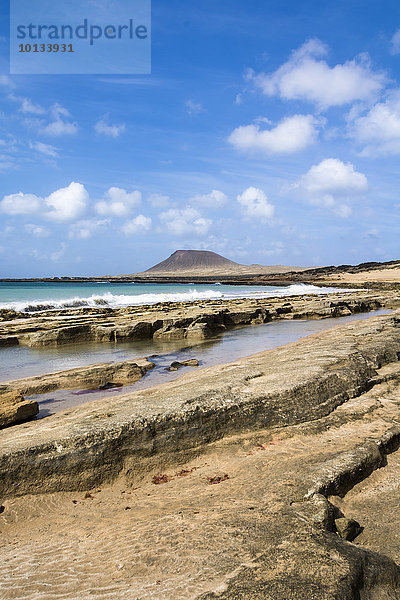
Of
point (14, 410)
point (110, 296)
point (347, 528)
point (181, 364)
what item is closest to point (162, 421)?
point (347, 528)

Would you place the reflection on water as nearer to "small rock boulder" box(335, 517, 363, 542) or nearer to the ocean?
"small rock boulder" box(335, 517, 363, 542)

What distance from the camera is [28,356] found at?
1514cm

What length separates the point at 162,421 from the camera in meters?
5.91

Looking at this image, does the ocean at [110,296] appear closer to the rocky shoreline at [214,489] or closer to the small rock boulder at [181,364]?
the small rock boulder at [181,364]

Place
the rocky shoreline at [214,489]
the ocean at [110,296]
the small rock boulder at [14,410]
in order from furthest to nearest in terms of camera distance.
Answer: the ocean at [110,296], the small rock boulder at [14,410], the rocky shoreline at [214,489]

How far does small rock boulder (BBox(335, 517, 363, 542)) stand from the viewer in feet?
12.5

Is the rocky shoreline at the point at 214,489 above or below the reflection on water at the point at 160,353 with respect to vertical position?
above

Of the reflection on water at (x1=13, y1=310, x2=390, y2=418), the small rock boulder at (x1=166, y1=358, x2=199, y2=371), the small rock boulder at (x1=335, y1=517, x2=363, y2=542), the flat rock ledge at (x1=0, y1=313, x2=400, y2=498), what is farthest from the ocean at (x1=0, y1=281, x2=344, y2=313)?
the small rock boulder at (x1=335, y1=517, x2=363, y2=542)

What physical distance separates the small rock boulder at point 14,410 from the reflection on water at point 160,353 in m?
0.45

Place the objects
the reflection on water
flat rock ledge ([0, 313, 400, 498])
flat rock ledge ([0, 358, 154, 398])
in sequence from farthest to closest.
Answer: flat rock ledge ([0, 358, 154, 398])
the reflection on water
flat rock ledge ([0, 313, 400, 498])

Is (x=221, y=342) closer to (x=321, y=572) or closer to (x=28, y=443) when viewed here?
(x=28, y=443)

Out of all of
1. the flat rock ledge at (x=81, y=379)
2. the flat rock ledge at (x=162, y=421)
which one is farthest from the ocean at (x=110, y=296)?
the flat rock ledge at (x=162, y=421)

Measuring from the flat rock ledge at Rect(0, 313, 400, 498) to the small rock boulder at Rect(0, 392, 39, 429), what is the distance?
21.7 inches

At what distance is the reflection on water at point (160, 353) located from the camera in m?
9.23
